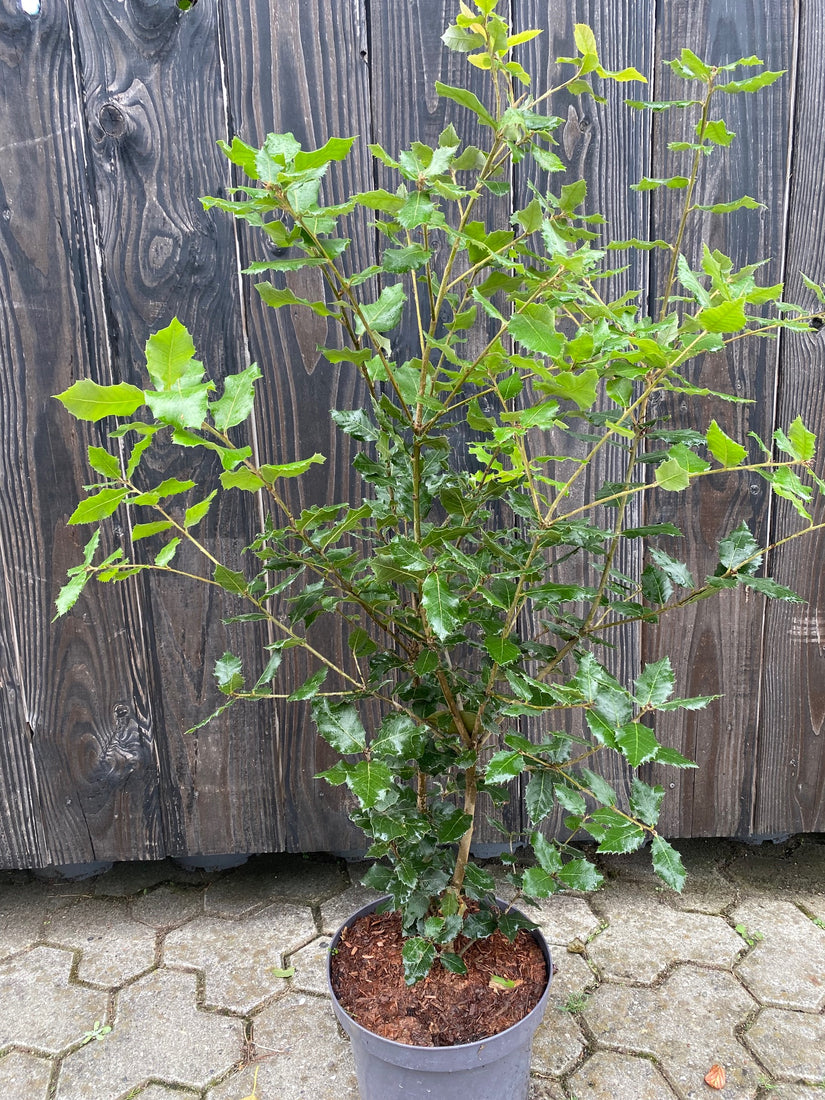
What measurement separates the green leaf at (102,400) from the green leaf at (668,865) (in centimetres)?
85

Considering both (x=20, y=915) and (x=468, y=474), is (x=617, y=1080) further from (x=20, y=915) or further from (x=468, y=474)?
(x=20, y=915)

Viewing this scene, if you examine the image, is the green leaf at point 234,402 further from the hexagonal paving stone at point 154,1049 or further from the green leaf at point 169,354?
the hexagonal paving stone at point 154,1049

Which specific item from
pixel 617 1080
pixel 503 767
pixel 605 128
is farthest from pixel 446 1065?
pixel 605 128

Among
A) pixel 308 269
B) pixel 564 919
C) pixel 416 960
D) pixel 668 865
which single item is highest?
pixel 308 269

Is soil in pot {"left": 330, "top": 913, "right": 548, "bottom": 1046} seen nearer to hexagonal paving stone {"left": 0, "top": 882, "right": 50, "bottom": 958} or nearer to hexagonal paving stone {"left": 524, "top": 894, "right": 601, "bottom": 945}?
hexagonal paving stone {"left": 524, "top": 894, "right": 601, "bottom": 945}

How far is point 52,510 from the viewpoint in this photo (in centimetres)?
171

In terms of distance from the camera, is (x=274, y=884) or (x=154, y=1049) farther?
(x=274, y=884)

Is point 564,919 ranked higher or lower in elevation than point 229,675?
lower

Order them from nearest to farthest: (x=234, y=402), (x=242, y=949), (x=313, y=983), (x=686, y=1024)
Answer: (x=234, y=402), (x=686, y=1024), (x=313, y=983), (x=242, y=949)

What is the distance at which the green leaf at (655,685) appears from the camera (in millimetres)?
1044

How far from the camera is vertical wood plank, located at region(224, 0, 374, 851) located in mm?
1538

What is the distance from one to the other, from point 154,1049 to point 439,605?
1241mm

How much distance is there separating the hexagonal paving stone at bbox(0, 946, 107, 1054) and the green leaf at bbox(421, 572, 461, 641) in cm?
132

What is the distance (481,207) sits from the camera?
1617 mm
